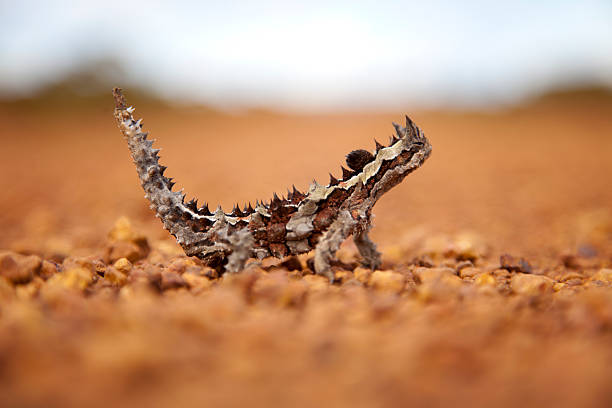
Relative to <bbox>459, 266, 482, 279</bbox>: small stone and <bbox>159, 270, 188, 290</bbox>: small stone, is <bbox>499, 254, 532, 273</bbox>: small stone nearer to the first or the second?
<bbox>459, 266, 482, 279</bbox>: small stone

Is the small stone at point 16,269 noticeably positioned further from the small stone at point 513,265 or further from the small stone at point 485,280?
the small stone at point 513,265

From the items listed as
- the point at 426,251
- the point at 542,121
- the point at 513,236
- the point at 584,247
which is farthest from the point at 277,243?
the point at 542,121

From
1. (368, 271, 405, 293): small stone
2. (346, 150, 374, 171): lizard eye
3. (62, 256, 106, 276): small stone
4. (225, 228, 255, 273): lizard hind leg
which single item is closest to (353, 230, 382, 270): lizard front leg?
(346, 150, 374, 171): lizard eye

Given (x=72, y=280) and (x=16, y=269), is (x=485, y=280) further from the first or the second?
(x=16, y=269)

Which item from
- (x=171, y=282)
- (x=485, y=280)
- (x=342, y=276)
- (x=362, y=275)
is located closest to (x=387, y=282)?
(x=362, y=275)

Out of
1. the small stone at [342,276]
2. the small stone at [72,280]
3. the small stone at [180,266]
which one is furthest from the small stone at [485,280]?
the small stone at [72,280]
